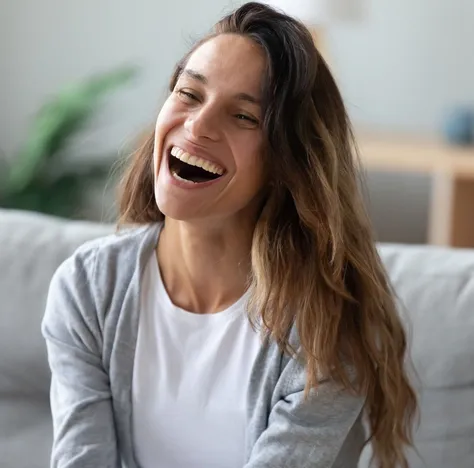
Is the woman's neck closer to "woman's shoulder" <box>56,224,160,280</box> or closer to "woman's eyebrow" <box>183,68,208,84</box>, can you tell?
"woman's shoulder" <box>56,224,160,280</box>

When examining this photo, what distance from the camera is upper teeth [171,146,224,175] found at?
111cm

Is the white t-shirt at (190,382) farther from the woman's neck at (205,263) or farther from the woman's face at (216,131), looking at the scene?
the woman's face at (216,131)

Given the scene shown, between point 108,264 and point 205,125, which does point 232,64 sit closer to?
point 205,125

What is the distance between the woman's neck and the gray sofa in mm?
323

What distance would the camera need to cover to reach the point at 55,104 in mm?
2691

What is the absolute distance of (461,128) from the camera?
271cm

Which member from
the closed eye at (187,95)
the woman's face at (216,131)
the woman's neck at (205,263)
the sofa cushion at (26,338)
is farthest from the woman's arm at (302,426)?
the sofa cushion at (26,338)

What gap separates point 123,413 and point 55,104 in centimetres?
161

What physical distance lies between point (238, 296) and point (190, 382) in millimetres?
132

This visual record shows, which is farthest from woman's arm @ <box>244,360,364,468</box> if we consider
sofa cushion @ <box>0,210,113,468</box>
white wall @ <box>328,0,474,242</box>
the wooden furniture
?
white wall @ <box>328,0,474,242</box>

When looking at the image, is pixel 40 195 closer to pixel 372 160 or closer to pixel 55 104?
pixel 55 104

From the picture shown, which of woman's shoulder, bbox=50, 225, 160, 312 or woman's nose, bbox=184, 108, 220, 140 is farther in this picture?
woman's shoulder, bbox=50, 225, 160, 312

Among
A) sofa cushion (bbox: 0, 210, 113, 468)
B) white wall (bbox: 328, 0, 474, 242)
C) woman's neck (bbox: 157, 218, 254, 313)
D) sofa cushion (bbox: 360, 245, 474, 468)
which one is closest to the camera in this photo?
woman's neck (bbox: 157, 218, 254, 313)

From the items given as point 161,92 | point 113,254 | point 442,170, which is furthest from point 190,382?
point 161,92
